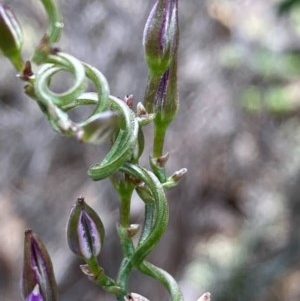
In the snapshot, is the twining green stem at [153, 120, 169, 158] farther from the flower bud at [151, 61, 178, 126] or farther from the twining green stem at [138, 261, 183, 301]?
the twining green stem at [138, 261, 183, 301]

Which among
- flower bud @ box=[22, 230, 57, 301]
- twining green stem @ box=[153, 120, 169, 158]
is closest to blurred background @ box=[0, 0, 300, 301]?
twining green stem @ box=[153, 120, 169, 158]

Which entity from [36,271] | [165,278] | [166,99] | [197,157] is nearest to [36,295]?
[36,271]

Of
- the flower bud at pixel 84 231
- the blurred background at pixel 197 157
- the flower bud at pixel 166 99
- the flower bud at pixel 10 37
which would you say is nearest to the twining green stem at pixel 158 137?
the flower bud at pixel 166 99

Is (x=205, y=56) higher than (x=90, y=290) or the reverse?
higher

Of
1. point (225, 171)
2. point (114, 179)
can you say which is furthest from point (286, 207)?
point (114, 179)

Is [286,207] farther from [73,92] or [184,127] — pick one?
[73,92]

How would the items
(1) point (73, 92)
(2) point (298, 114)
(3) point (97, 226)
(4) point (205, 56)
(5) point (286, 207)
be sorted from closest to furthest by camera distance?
(1) point (73, 92)
(3) point (97, 226)
(5) point (286, 207)
(4) point (205, 56)
(2) point (298, 114)

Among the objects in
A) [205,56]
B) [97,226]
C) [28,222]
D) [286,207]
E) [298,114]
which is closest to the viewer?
[97,226]

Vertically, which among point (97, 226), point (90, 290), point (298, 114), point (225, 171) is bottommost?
point (97, 226)
